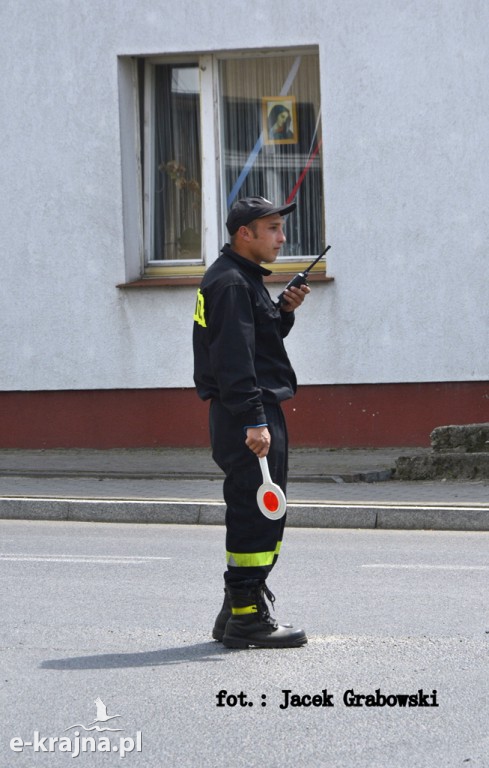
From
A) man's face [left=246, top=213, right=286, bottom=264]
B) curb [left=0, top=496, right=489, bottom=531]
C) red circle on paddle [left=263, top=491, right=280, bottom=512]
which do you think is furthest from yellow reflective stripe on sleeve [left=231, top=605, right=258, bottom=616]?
curb [left=0, top=496, right=489, bottom=531]

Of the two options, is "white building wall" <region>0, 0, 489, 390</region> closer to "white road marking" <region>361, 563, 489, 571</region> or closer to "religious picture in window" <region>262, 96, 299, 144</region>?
"religious picture in window" <region>262, 96, 299, 144</region>

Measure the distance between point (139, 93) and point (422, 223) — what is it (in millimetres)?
3356

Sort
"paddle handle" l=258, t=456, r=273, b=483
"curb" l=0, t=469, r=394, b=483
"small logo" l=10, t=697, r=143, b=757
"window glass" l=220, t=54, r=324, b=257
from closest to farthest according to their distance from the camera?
"small logo" l=10, t=697, r=143, b=757
"paddle handle" l=258, t=456, r=273, b=483
"curb" l=0, t=469, r=394, b=483
"window glass" l=220, t=54, r=324, b=257

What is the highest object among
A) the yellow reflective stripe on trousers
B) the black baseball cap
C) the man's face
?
the black baseball cap

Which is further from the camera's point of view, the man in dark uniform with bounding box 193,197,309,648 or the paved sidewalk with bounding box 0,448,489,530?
the paved sidewalk with bounding box 0,448,489,530

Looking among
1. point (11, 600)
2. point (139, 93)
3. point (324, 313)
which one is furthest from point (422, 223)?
point (11, 600)

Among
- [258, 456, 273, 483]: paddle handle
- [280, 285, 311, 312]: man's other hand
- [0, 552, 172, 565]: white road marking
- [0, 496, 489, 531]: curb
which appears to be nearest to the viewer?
[258, 456, 273, 483]: paddle handle

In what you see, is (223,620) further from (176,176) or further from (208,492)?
(176,176)

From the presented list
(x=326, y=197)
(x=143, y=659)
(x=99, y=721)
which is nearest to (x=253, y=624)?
(x=143, y=659)

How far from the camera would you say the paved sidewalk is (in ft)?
35.1

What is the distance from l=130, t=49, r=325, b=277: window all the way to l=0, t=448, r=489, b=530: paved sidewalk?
254 centimetres

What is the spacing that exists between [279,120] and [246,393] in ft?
32.2

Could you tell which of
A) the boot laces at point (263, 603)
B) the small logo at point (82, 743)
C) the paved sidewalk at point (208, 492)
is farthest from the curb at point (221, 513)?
the small logo at point (82, 743)

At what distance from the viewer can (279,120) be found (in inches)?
614
